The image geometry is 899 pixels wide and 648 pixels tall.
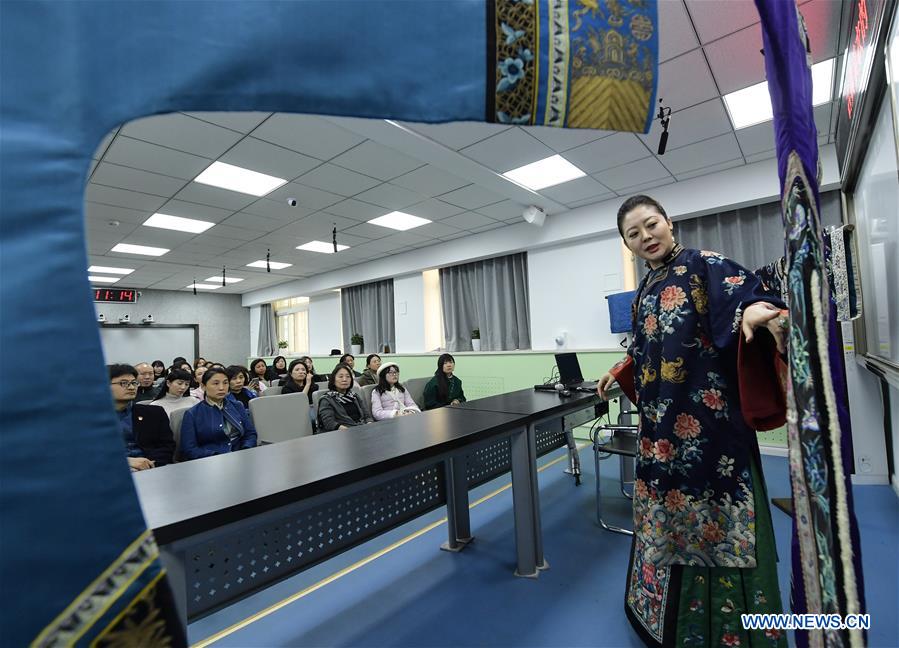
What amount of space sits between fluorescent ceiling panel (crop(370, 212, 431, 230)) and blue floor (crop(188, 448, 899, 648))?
347 centimetres

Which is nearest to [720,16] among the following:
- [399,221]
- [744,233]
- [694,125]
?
[694,125]

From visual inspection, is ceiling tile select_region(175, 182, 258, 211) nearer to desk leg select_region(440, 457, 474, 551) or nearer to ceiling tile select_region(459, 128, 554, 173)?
ceiling tile select_region(459, 128, 554, 173)

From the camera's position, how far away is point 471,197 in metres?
4.40

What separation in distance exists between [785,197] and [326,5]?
1.88 feet

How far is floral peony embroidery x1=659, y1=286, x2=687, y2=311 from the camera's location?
1.18 m

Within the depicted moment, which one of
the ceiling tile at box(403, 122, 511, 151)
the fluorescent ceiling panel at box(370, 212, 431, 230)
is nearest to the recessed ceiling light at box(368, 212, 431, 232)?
the fluorescent ceiling panel at box(370, 212, 431, 230)

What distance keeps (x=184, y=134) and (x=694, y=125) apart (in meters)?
3.62

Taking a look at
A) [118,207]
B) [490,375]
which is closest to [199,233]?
[118,207]

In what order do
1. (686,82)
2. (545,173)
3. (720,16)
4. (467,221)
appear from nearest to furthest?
(720,16), (686,82), (545,173), (467,221)

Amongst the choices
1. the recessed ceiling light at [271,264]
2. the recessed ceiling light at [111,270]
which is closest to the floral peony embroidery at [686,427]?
the recessed ceiling light at [271,264]

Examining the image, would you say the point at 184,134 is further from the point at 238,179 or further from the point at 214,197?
the point at 214,197

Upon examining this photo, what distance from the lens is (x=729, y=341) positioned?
102cm

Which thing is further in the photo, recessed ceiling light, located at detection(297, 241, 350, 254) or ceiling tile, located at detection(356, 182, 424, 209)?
recessed ceiling light, located at detection(297, 241, 350, 254)

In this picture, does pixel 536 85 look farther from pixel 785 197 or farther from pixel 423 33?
pixel 785 197
